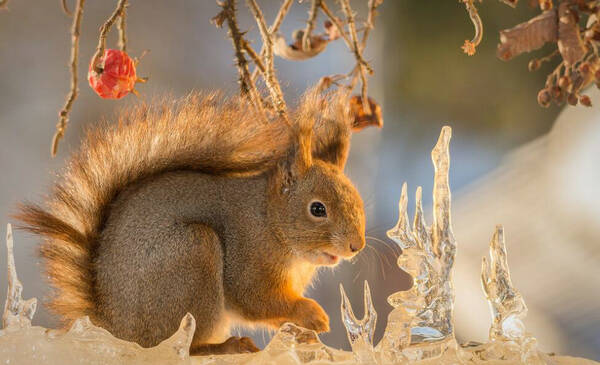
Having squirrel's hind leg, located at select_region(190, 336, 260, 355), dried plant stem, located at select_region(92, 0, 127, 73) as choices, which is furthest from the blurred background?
dried plant stem, located at select_region(92, 0, 127, 73)

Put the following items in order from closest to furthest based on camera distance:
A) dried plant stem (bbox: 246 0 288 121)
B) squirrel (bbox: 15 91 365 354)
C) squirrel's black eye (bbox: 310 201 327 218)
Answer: dried plant stem (bbox: 246 0 288 121), squirrel (bbox: 15 91 365 354), squirrel's black eye (bbox: 310 201 327 218)

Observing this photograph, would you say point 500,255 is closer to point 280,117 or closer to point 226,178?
point 280,117

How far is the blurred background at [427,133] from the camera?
1.88 m

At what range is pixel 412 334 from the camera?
763 millimetres

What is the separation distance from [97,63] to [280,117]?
263mm

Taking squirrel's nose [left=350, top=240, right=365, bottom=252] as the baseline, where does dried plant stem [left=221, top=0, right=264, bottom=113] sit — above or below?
above

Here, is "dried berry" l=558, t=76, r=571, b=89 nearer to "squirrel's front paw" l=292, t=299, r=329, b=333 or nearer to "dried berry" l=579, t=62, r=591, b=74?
"dried berry" l=579, t=62, r=591, b=74

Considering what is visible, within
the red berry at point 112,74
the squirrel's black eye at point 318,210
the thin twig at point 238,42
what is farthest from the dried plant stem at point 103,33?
the squirrel's black eye at point 318,210

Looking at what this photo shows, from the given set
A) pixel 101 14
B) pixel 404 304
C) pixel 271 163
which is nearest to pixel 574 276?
pixel 271 163

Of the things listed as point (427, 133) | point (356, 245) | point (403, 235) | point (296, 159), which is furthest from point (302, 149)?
point (427, 133)

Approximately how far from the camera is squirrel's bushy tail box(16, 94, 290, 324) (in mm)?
965

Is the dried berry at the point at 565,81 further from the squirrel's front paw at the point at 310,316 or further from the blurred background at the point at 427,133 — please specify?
the blurred background at the point at 427,133

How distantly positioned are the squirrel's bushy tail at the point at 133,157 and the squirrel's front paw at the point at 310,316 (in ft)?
0.76

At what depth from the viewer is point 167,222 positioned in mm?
941
